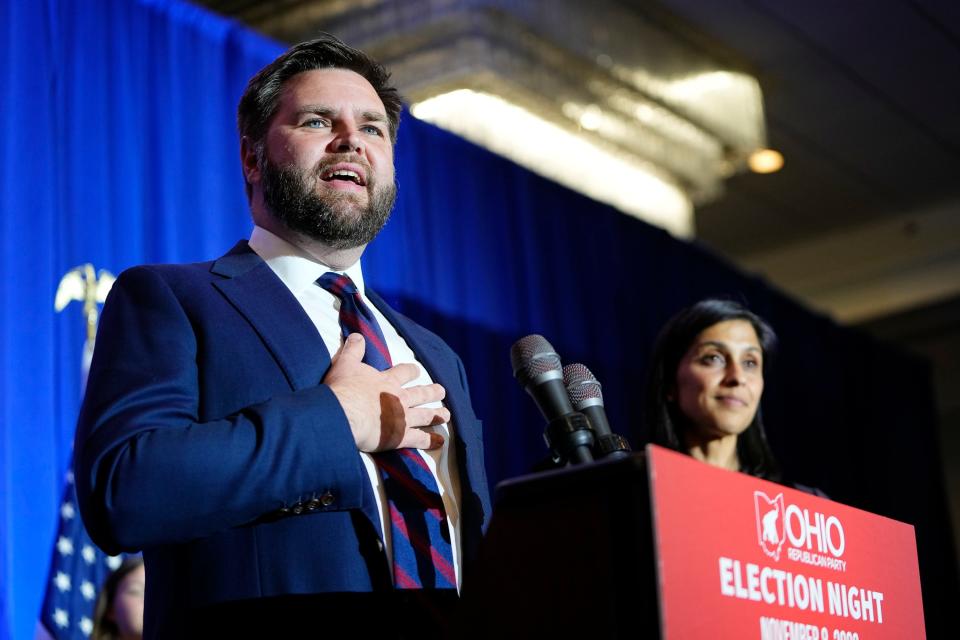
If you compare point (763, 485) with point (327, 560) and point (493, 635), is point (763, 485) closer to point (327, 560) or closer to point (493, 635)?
point (493, 635)

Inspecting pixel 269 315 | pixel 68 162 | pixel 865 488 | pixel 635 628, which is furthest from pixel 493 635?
pixel 865 488

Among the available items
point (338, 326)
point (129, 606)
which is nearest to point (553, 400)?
point (338, 326)

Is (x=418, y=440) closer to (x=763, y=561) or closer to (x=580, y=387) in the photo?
(x=580, y=387)

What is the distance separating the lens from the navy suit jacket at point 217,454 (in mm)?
1110

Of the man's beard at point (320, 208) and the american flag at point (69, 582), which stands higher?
the man's beard at point (320, 208)

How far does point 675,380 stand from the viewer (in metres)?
2.98

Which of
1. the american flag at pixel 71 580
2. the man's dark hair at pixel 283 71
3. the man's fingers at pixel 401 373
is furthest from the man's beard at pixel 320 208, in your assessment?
the american flag at pixel 71 580

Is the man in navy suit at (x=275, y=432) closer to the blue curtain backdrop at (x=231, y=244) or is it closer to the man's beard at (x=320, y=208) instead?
the man's beard at (x=320, y=208)

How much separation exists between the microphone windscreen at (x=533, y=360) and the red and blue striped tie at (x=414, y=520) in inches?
5.7

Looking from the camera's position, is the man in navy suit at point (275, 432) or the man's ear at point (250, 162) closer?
the man in navy suit at point (275, 432)

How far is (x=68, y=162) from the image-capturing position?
3014 millimetres

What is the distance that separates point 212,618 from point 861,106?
5.51 metres

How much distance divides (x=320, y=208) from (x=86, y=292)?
1.67m

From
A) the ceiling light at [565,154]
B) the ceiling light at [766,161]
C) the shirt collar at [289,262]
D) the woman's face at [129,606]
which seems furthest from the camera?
the ceiling light at [766,161]
